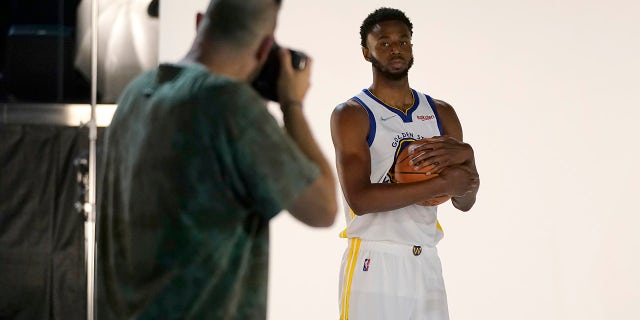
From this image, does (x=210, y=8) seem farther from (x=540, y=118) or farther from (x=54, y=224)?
(x=540, y=118)

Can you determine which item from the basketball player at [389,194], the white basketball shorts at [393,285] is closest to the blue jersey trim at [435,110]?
the basketball player at [389,194]

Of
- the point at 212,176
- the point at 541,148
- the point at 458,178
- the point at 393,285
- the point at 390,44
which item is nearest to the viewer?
the point at 212,176

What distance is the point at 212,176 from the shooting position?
1.22 meters

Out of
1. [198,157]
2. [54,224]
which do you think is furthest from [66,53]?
[198,157]

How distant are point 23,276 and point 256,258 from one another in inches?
77.9

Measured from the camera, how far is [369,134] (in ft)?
9.18

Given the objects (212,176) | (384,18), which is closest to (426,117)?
(384,18)

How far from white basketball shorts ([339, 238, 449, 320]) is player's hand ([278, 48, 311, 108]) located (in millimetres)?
1535

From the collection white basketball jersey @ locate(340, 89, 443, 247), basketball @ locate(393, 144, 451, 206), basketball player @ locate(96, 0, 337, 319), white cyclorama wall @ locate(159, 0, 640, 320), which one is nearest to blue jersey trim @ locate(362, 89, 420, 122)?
white basketball jersey @ locate(340, 89, 443, 247)

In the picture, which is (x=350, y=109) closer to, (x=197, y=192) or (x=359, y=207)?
(x=359, y=207)

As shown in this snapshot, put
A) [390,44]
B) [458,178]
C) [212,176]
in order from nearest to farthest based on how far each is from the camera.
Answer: [212,176] < [458,178] < [390,44]

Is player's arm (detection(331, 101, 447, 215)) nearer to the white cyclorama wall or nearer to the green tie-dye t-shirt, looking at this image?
the white cyclorama wall

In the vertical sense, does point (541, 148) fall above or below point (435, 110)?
below

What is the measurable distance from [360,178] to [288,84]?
4.52ft
